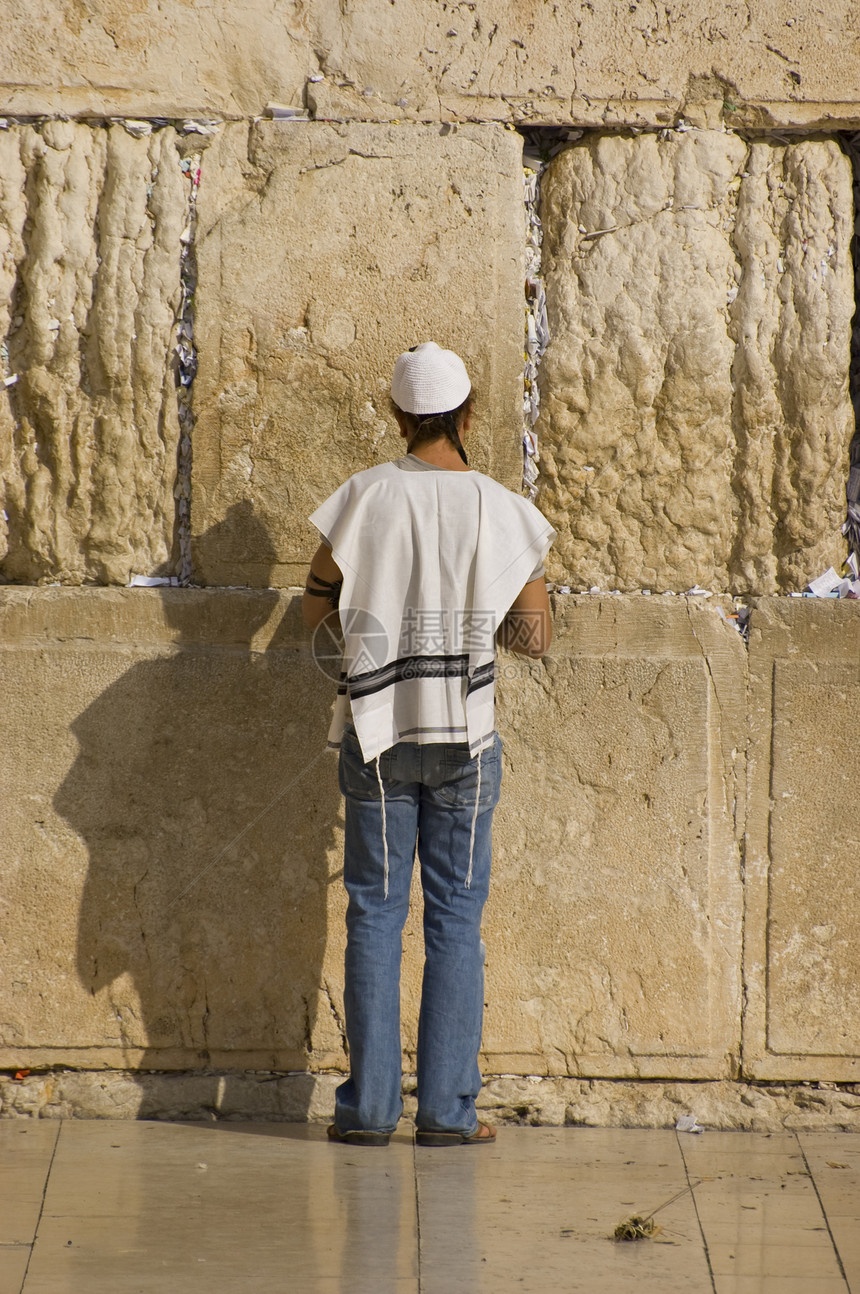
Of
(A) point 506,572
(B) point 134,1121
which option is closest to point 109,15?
(A) point 506,572

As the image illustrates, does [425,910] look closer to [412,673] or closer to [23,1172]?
[412,673]

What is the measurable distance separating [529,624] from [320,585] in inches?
20.5

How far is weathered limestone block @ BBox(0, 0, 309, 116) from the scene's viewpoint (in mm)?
3402

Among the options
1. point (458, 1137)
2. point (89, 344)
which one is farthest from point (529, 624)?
point (89, 344)

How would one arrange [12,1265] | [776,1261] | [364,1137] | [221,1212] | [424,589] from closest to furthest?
[12,1265], [776,1261], [221,1212], [424,589], [364,1137]

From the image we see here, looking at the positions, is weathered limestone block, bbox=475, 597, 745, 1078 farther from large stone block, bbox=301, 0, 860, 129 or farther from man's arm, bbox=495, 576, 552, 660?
large stone block, bbox=301, 0, 860, 129

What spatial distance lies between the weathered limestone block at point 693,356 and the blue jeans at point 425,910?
81 cm

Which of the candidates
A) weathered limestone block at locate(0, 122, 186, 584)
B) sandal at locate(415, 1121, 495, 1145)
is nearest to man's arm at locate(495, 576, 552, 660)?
weathered limestone block at locate(0, 122, 186, 584)

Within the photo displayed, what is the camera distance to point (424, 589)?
2.96 metres

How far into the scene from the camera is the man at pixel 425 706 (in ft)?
9.74

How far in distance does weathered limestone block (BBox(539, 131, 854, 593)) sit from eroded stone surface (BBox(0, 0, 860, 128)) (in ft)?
0.47

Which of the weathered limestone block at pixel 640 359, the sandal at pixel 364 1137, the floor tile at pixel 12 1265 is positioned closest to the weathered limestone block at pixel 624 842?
the weathered limestone block at pixel 640 359

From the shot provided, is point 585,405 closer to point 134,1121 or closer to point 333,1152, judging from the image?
point 333,1152
